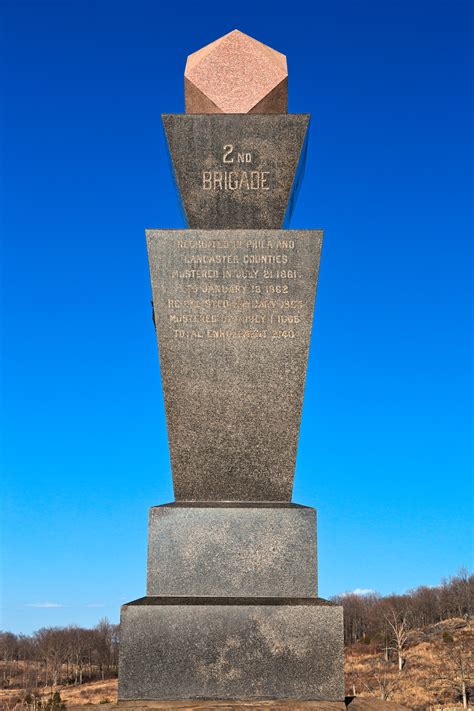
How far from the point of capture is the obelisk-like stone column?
633 cm

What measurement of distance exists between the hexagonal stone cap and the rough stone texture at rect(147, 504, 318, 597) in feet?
14.8

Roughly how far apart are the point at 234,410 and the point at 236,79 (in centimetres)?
392

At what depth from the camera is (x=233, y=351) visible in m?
7.50

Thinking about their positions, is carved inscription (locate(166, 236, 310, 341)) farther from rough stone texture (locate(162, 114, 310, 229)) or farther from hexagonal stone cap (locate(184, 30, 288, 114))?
hexagonal stone cap (locate(184, 30, 288, 114))

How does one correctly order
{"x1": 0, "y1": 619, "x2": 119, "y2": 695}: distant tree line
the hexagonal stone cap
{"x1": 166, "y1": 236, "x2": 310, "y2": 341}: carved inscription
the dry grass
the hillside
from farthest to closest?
{"x1": 0, "y1": 619, "x2": 119, "y2": 695}: distant tree line, the hillside, the dry grass, the hexagonal stone cap, {"x1": 166, "y1": 236, "x2": 310, "y2": 341}: carved inscription

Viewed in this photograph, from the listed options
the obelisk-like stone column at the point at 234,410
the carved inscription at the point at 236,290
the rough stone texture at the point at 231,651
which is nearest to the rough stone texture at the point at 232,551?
the obelisk-like stone column at the point at 234,410

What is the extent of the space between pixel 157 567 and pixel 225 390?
182cm

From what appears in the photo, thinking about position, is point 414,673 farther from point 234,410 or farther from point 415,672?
point 234,410

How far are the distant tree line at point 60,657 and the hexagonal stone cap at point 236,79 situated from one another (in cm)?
9760

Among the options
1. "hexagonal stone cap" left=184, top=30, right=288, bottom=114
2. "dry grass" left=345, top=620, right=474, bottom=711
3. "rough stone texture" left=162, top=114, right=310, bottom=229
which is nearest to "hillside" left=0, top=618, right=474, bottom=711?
"dry grass" left=345, top=620, right=474, bottom=711

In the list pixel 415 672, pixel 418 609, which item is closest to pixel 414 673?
pixel 415 672

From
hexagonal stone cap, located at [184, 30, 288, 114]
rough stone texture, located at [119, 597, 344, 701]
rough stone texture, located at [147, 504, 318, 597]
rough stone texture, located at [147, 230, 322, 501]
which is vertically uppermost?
hexagonal stone cap, located at [184, 30, 288, 114]

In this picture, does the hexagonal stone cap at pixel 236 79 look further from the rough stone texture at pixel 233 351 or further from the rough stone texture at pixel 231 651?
the rough stone texture at pixel 231 651

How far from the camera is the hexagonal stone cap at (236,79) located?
8500 millimetres
